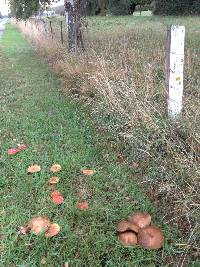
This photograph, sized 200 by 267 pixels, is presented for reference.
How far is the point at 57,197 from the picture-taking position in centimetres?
342

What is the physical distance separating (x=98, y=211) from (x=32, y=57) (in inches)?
442

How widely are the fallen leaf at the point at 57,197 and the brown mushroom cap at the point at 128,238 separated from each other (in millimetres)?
758

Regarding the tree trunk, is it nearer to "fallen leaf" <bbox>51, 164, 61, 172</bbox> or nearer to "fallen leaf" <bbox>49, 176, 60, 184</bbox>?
"fallen leaf" <bbox>51, 164, 61, 172</bbox>

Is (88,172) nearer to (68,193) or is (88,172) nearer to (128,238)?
(68,193)

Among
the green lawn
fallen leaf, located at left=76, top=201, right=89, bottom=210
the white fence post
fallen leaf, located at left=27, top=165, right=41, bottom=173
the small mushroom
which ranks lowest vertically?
the green lawn

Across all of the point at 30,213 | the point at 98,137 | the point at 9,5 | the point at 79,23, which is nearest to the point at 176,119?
the point at 98,137

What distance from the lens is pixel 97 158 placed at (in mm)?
4465

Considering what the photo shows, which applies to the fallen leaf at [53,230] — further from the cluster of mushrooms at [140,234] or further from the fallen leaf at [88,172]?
the fallen leaf at [88,172]

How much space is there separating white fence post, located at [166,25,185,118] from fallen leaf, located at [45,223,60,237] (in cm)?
209

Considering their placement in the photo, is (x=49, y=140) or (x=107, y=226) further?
(x=49, y=140)

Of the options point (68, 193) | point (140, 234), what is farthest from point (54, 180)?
point (140, 234)

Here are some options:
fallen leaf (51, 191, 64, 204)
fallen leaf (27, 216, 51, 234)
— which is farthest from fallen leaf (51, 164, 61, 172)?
fallen leaf (27, 216, 51, 234)

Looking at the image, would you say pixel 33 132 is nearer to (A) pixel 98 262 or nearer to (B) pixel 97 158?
(B) pixel 97 158

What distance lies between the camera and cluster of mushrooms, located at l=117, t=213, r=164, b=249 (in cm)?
274
